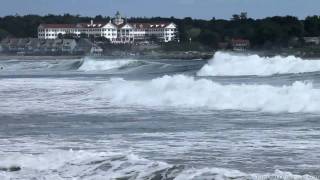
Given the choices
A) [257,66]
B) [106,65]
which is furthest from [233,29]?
[257,66]

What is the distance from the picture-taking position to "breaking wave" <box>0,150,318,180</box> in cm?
1110

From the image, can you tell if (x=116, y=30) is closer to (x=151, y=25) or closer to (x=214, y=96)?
(x=151, y=25)

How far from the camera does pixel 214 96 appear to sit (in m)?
23.3

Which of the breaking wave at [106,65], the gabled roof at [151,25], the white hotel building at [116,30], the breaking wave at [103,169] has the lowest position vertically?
the breaking wave at [106,65]

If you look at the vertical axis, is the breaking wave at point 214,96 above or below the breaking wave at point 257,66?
above

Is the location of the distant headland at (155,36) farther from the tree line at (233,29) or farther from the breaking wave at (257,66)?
the breaking wave at (257,66)

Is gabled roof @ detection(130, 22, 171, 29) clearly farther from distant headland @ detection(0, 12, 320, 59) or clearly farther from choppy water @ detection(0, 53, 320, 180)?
choppy water @ detection(0, 53, 320, 180)

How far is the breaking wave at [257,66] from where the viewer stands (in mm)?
45438

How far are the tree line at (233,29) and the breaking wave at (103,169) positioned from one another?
80.0 metres

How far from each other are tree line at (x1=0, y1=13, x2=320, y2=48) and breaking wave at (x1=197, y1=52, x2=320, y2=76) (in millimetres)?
43487

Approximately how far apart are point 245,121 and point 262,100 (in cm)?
418

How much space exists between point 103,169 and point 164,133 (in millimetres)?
4126

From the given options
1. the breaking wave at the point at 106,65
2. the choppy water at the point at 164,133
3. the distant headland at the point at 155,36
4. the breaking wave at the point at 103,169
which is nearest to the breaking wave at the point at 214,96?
the choppy water at the point at 164,133

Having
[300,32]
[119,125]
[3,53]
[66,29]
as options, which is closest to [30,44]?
[3,53]
